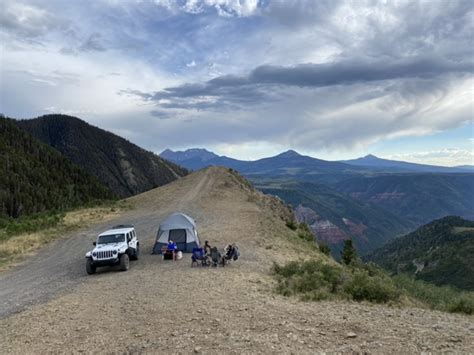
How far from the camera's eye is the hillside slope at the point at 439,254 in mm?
111306

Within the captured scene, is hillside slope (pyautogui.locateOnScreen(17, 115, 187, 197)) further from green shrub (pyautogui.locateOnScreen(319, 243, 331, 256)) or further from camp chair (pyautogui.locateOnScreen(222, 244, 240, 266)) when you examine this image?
camp chair (pyautogui.locateOnScreen(222, 244, 240, 266))

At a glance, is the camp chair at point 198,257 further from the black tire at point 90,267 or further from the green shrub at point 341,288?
the black tire at point 90,267

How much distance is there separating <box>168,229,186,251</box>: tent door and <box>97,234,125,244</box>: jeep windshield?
3.32 metres

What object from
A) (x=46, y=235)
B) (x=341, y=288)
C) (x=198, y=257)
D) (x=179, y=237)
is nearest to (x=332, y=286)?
(x=341, y=288)

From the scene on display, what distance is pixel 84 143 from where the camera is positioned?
185875 mm

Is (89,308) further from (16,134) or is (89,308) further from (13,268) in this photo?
(16,134)

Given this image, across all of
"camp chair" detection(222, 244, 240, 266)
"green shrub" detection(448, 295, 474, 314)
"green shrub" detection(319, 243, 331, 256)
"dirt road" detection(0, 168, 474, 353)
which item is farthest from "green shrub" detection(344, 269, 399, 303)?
"green shrub" detection(319, 243, 331, 256)

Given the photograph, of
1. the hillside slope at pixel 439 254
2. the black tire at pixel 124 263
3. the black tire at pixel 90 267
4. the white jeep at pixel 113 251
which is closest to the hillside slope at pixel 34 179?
the white jeep at pixel 113 251

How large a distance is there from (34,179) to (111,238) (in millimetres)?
92818

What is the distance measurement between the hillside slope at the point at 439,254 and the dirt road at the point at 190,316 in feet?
286

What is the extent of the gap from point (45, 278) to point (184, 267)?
672 centimetres

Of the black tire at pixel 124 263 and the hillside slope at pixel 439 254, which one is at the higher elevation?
the black tire at pixel 124 263

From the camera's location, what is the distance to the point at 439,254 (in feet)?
441

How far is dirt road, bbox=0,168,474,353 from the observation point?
33.7 ft
